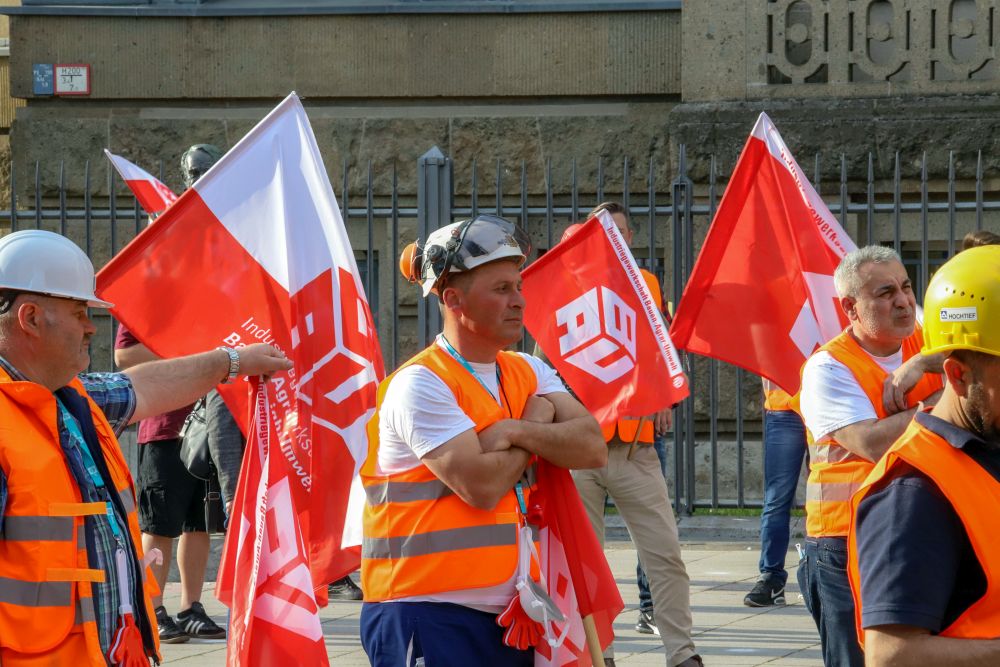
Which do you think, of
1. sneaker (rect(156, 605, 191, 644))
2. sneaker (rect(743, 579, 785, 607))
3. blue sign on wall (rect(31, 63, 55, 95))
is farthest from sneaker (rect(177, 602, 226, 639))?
blue sign on wall (rect(31, 63, 55, 95))

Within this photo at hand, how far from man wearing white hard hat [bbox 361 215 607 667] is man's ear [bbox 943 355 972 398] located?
1.36 metres

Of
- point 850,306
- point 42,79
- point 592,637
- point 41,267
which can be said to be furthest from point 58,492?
point 42,79

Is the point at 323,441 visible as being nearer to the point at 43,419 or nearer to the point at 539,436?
the point at 539,436

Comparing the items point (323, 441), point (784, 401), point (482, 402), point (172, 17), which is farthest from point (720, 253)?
point (172, 17)

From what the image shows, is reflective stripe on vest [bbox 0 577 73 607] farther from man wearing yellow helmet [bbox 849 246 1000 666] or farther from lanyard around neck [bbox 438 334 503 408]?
man wearing yellow helmet [bbox 849 246 1000 666]

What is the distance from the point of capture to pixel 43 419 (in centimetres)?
346

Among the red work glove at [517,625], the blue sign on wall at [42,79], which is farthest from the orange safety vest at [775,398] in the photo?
the blue sign on wall at [42,79]

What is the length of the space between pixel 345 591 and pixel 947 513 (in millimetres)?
5925

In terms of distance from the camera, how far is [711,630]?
730 centimetres

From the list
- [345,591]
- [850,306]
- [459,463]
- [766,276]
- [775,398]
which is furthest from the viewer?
[345,591]

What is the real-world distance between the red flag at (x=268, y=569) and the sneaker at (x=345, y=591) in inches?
137

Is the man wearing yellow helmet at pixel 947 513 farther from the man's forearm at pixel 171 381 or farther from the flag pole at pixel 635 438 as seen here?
the flag pole at pixel 635 438

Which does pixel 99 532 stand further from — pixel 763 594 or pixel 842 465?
pixel 763 594

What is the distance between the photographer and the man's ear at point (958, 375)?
2703 mm
